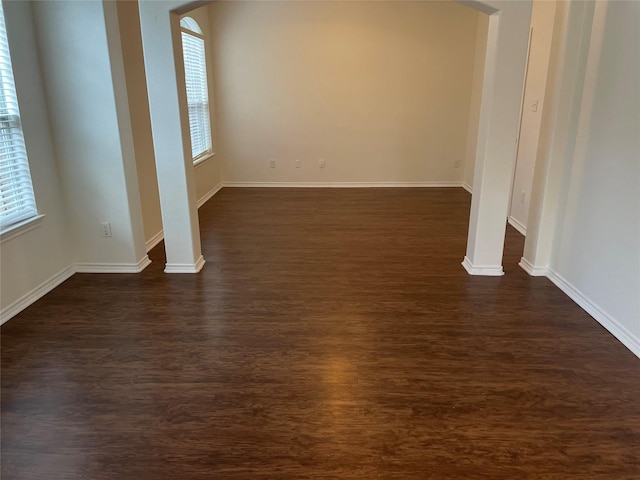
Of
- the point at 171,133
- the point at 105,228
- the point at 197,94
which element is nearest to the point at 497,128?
the point at 171,133

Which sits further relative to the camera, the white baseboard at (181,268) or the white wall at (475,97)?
the white wall at (475,97)

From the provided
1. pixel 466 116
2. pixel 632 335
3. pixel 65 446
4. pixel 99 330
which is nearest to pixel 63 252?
pixel 99 330

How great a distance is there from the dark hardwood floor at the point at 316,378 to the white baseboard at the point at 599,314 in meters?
0.06

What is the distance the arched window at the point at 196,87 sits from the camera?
5637 mm

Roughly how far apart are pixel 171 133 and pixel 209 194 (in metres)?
3.01

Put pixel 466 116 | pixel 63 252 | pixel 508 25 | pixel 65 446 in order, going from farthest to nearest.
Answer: pixel 466 116 → pixel 63 252 → pixel 508 25 → pixel 65 446

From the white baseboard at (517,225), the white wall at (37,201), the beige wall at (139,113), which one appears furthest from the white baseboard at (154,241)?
the white baseboard at (517,225)

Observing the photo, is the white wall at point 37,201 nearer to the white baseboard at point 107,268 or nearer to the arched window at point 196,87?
the white baseboard at point 107,268

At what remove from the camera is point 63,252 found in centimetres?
369

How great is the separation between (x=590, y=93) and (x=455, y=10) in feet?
12.7

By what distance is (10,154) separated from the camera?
309 centimetres

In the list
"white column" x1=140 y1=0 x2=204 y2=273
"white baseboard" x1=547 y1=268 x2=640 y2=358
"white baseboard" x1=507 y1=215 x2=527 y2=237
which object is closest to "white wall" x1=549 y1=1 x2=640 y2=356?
"white baseboard" x1=547 y1=268 x2=640 y2=358

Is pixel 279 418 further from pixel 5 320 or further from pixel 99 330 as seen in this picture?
pixel 5 320

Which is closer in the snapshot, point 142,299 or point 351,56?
point 142,299
